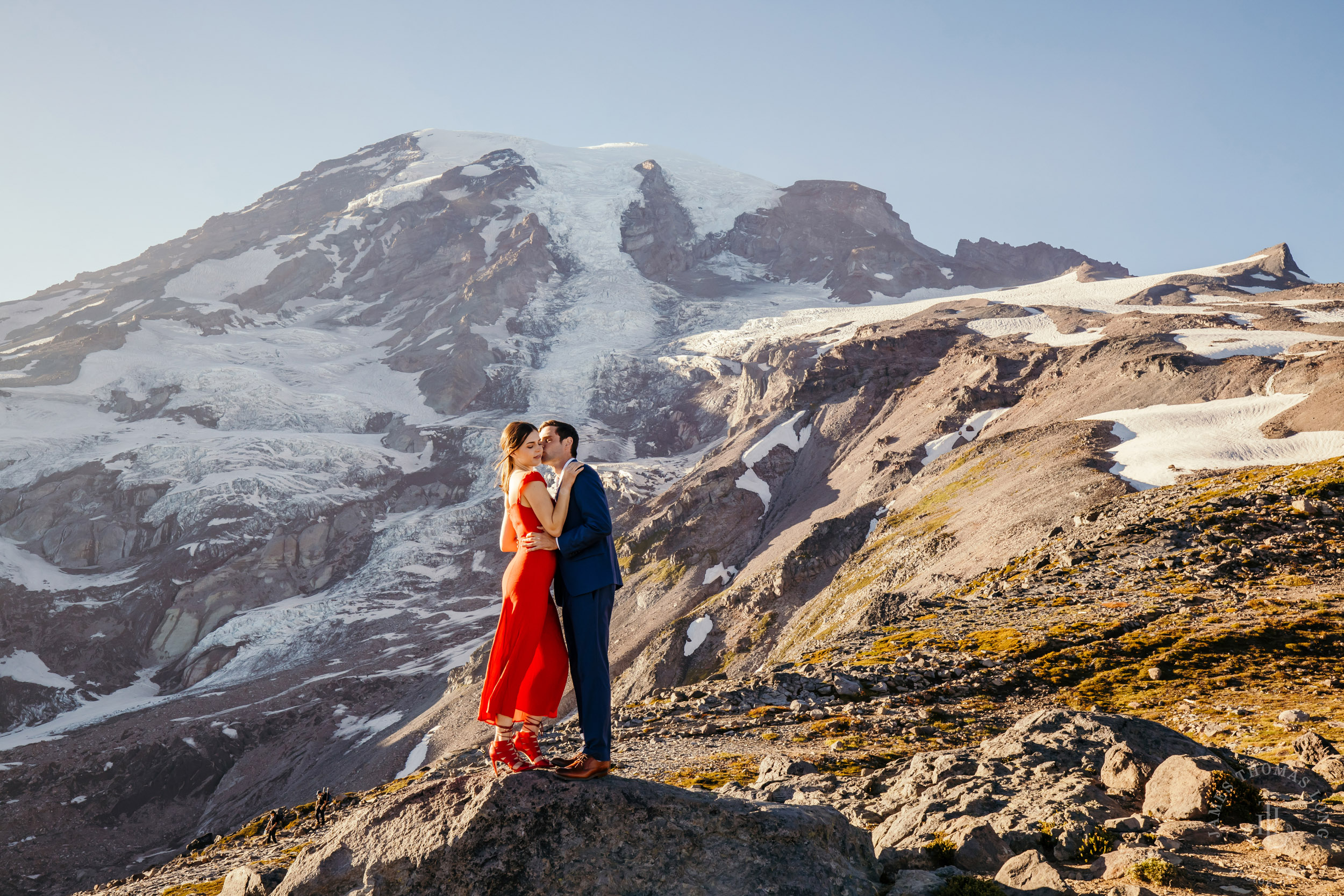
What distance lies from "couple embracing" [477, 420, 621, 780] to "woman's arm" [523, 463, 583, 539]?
11mm

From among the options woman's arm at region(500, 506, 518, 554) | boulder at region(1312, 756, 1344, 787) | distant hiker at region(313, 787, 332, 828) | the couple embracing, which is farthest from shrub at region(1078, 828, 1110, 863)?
distant hiker at region(313, 787, 332, 828)

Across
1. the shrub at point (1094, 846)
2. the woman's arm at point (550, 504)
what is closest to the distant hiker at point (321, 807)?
the woman's arm at point (550, 504)

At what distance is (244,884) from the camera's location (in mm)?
9516

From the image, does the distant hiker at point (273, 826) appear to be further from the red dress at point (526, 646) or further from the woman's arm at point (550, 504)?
the woman's arm at point (550, 504)

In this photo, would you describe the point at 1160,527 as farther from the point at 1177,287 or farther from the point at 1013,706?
the point at 1177,287

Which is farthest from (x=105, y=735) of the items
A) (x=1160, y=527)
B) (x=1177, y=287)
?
(x=1177, y=287)

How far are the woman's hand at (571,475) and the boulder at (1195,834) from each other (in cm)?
869

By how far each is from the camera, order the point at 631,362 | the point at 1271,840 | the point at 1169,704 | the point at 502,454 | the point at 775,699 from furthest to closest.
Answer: the point at 631,362 < the point at 775,699 < the point at 1169,704 < the point at 502,454 < the point at 1271,840

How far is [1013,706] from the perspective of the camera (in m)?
22.8

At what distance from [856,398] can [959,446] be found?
1056 inches

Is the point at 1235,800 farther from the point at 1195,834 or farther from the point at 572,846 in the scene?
the point at 572,846

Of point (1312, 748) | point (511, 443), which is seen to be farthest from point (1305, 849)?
point (511, 443)

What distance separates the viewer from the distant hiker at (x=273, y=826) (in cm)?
1997

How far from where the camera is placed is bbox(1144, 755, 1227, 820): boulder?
9719mm
